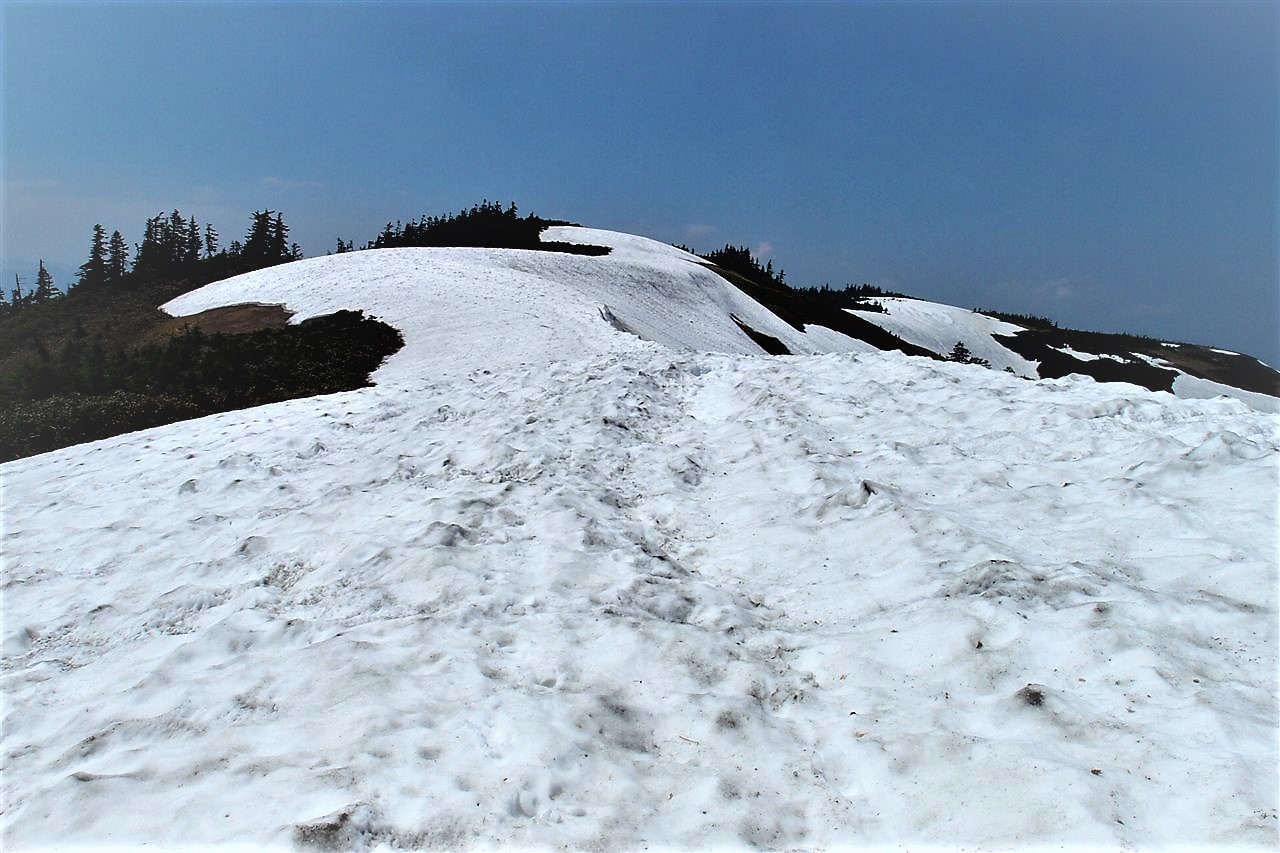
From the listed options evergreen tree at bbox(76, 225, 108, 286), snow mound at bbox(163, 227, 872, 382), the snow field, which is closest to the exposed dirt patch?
snow mound at bbox(163, 227, 872, 382)

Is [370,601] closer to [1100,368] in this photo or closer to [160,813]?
[160,813]

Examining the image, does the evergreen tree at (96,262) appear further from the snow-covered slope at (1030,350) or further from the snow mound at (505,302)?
the snow-covered slope at (1030,350)

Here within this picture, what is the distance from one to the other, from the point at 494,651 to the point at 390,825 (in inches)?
95.0

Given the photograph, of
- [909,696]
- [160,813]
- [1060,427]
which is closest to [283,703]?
[160,813]

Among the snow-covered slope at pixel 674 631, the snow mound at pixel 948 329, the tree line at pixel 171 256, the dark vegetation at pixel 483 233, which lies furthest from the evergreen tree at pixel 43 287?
the snow mound at pixel 948 329

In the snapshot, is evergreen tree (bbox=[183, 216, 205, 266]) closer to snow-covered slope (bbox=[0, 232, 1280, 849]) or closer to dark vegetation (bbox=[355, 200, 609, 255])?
dark vegetation (bbox=[355, 200, 609, 255])

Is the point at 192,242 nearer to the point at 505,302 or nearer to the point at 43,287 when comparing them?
the point at 43,287

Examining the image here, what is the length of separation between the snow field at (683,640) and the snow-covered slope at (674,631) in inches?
1.5

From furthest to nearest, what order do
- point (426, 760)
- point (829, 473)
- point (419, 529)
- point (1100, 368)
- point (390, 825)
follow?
point (1100, 368) < point (829, 473) < point (419, 529) < point (426, 760) < point (390, 825)

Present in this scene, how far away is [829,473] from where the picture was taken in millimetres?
11039

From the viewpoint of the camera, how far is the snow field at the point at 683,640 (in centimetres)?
498

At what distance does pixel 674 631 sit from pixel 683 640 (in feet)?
0.63

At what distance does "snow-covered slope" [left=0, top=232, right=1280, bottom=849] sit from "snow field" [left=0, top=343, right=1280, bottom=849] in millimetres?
37

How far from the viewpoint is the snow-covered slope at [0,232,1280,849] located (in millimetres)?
5000
